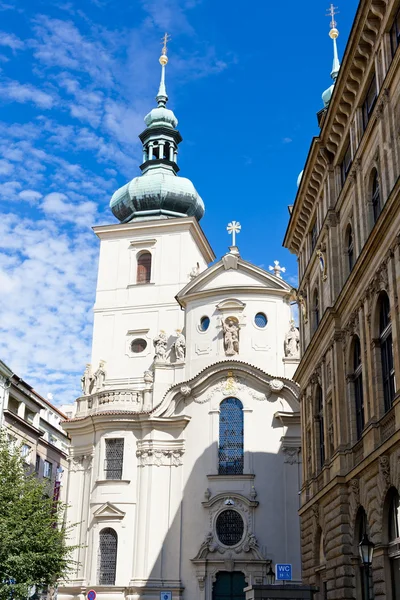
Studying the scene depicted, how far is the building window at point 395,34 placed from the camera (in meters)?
19.1

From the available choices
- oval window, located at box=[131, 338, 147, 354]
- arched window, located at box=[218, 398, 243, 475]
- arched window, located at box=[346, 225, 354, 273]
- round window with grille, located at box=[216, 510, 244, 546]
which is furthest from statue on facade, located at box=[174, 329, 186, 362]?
arched window, located at box=[346, 225, 354, 273]

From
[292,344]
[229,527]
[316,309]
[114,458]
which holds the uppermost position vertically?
[292,344]

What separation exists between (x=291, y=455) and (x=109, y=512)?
966cm

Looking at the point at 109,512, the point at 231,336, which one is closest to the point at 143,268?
the point at 231,336

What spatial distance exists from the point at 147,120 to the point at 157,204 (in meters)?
8.92

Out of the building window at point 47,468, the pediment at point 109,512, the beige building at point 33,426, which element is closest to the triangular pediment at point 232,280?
the pediment at point 109,512

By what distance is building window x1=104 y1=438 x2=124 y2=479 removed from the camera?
4088 centimetres

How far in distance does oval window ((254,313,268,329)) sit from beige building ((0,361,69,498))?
1390 cm

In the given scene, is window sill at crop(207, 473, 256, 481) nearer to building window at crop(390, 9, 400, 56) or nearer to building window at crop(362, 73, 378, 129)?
building window at crop(362, 73, 378, 129)

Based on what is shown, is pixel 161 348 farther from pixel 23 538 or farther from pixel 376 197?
pixel 376 197

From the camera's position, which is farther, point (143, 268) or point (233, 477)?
point (143, 268)

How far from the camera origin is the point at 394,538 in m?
17.1

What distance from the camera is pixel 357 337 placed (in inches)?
846

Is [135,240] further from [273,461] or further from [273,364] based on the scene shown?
[273,461]
